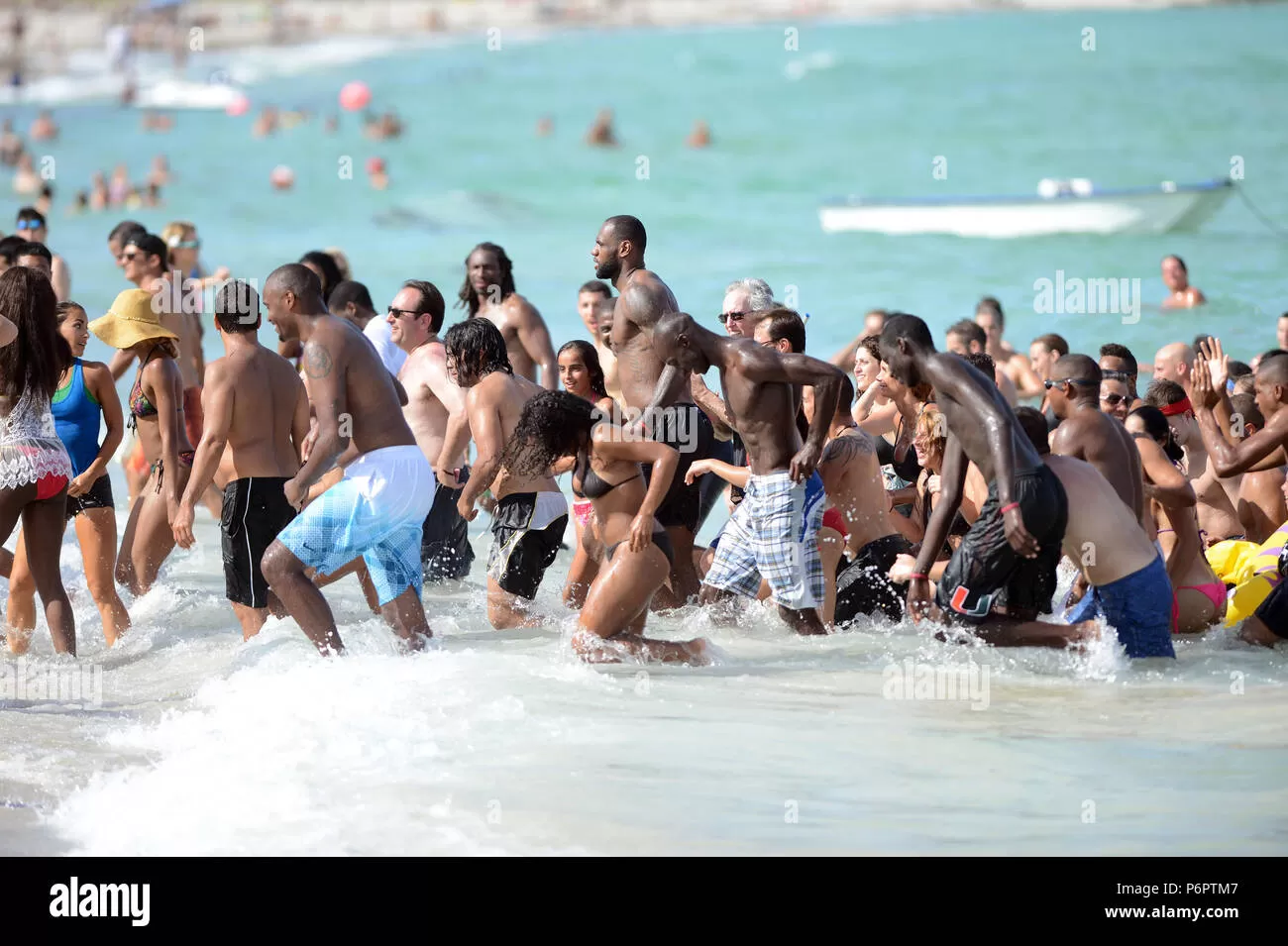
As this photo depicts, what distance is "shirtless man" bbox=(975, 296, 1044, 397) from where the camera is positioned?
37.8ft

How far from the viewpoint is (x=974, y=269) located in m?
22.4

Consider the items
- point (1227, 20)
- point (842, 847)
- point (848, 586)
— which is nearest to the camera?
point (842, 847)

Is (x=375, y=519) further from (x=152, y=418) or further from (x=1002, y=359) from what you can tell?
(x=1002, y=359)

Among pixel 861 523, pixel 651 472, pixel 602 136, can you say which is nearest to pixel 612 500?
pixel 651 472

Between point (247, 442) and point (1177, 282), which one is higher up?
Result: point (1177, 282)

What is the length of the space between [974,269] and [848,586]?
1633cm

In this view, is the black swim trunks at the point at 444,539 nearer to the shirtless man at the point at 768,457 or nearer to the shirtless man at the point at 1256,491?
the shirtless man at the point at 768,457

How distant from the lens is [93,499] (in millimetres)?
7074

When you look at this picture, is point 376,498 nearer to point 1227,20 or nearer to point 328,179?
point 328,179

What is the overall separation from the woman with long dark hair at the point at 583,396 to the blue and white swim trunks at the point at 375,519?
0.76m

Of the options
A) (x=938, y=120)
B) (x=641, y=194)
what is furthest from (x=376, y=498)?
(x=938, y=120)

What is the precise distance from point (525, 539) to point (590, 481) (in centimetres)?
107

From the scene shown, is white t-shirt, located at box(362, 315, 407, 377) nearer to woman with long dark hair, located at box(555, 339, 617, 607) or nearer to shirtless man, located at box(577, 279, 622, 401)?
shirtless man, located at box(577, 279, 622, 401)
